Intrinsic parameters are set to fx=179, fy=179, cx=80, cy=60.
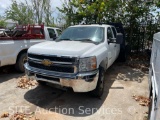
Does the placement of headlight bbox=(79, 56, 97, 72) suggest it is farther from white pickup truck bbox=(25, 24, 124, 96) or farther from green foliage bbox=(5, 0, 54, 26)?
green foliage bbox=(5, 0, 54, 26)

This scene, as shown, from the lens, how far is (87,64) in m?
4.03

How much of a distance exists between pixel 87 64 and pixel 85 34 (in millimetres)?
1638

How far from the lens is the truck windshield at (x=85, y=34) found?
5246 mm

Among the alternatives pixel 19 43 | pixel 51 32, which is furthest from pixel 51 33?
pixel 19 43

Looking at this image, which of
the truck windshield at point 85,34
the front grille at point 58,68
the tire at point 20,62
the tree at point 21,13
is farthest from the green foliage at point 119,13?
the tree at point 21,13

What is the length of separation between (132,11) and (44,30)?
15.6 feet

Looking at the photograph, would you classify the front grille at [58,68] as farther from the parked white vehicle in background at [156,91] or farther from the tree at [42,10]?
the tree at [42,10]

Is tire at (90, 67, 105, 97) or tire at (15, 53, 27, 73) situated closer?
tire at (90, 67, 105, 97)

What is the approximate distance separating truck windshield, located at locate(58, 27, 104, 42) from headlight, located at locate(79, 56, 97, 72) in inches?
45.9

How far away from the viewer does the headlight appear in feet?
13.1

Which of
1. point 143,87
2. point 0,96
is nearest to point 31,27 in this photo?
point 0,96

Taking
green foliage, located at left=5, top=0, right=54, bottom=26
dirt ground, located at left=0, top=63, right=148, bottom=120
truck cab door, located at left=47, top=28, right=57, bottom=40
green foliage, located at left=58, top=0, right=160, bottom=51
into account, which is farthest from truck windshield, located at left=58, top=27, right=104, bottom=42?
green foliage, located at left=5, top=0, right=54, bottom=26

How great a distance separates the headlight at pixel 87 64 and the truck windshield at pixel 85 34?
3.83 ft

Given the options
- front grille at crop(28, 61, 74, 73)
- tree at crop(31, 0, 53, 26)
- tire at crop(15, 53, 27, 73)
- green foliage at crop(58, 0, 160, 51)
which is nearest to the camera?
front grille at crop(28, 61, 74, 73)
